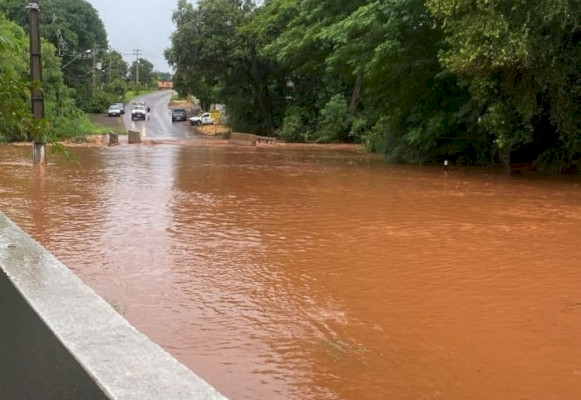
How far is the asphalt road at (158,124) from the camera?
2173 inches

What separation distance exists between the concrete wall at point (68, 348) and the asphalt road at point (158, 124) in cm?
4772

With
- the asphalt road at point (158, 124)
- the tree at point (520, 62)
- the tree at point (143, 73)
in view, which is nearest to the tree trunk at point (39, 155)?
the tree at point (520, 62)

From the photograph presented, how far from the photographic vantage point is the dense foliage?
1550 cm

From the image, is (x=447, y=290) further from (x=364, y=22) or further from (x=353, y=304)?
(x=364, y=22)

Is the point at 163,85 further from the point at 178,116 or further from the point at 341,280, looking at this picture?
the point at 341,280

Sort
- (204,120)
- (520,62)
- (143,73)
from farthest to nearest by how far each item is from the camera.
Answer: (143,73) < (204,120) < (520,62)

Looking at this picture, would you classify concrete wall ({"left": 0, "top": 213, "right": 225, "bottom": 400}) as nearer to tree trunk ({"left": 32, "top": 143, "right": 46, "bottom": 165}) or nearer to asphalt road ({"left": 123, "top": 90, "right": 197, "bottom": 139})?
tree trunk ({"left": 32, "top": 143, "right": 46, "bottom": 165})

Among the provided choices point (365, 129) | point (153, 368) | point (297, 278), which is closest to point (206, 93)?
point (365, 129)

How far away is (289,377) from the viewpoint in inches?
183

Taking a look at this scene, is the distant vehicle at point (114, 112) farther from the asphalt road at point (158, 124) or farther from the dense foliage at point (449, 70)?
the dense foliage at point (449, 70)

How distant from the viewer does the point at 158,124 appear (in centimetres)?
6962

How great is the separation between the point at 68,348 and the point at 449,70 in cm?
1665

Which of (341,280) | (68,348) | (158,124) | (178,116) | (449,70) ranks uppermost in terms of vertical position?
(449,70)

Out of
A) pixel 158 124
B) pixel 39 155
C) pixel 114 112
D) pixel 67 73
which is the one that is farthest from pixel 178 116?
pixel 39 155
